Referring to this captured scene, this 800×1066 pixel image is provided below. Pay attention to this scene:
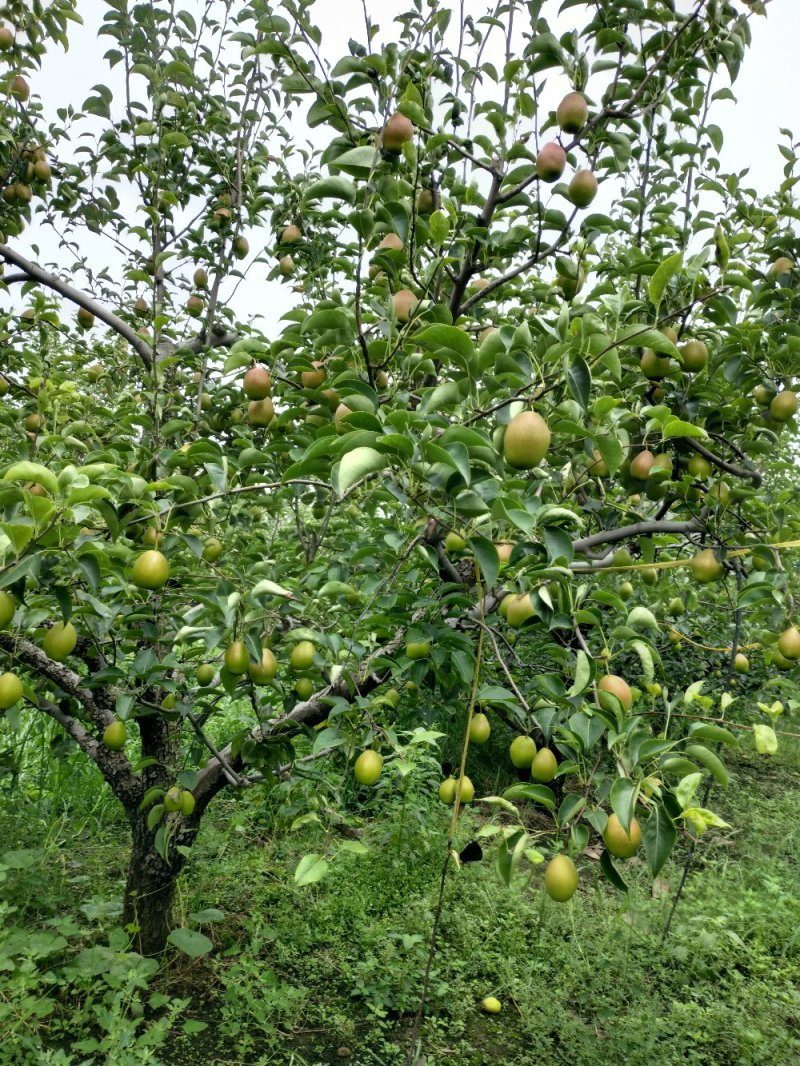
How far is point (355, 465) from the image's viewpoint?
1118mm

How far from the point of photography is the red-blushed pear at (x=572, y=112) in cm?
176

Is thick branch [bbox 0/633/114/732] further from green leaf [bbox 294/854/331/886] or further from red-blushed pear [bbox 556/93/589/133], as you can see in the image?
red-blushed pear [bbox 556/93/589/133]

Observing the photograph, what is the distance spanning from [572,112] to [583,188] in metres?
0.18

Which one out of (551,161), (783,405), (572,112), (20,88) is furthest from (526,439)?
(20,88)

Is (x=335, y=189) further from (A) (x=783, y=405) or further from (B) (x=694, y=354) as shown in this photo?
(A) (x=783, y=405)

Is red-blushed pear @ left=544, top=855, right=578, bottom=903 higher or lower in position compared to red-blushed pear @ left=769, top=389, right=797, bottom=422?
lower

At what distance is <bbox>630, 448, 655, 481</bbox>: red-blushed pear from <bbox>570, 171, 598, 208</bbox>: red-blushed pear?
0.67m

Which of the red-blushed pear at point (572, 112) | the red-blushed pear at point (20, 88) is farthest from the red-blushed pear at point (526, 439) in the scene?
the red-blushed pear at point (20, 88)

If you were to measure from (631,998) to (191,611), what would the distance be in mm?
2181

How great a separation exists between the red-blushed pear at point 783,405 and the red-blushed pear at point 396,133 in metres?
1.23

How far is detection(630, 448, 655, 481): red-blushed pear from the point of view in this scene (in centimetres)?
204

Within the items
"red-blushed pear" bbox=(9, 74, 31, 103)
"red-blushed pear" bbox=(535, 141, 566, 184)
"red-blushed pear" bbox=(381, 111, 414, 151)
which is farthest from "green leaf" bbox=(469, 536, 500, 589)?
"red-blushed pear" bbox=(9, 74, 31, 103)

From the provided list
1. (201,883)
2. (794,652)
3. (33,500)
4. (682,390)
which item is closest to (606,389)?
(682,390)

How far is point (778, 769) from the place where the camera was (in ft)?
19.1
